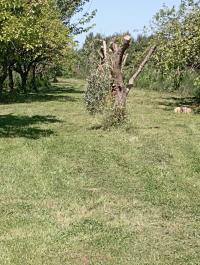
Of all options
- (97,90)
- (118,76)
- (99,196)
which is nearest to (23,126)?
(97,90)

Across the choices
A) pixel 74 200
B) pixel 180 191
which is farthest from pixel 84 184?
pixel 180 191

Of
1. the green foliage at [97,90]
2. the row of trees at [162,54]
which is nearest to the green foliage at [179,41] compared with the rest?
the row of trees at [162,54]

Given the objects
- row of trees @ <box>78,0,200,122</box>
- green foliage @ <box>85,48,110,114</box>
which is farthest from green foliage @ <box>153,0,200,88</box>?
green foliage @ <box>85,48,110,114</box>

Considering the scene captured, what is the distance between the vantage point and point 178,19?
2861 cm

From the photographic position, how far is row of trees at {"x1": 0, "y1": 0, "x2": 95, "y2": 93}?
15.3 meters

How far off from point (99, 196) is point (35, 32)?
7736 millimetres

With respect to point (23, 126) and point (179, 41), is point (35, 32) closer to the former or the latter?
point (23, 126)

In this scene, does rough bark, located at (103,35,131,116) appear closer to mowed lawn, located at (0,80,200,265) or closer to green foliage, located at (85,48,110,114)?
green foliage, located at (85,48,110,114)

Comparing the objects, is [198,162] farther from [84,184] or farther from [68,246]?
[68,246]

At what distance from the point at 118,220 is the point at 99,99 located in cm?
1049

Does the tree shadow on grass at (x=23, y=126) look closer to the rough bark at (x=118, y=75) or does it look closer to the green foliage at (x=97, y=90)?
the green foliage at (x=97, y=90)

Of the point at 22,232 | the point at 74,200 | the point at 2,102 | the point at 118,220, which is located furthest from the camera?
the point at 2,102

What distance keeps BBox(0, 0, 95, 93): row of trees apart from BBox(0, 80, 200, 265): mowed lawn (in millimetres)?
3173

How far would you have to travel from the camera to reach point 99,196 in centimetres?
991
